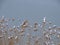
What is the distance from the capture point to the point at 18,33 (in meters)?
1.32

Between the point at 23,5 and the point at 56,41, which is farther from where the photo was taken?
the point at 23,5

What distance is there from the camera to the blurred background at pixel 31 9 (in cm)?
273

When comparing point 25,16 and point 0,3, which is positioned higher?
point 0,3

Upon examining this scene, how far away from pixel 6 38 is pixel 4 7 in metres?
1.75

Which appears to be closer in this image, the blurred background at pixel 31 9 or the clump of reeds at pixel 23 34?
the clump of reeds at pixel 23 34

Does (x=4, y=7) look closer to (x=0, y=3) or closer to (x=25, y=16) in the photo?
(x=0, y=3)

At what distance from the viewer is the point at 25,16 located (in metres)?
2.70

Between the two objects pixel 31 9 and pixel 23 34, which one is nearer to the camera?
pixel 23 34

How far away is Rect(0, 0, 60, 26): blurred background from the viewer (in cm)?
273

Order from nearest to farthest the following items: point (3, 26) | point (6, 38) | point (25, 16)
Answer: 1. point (6, 38)
2. point (3, 26)
3. point (25, 16)

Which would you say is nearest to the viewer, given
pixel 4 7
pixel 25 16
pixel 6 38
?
pixel 6 38

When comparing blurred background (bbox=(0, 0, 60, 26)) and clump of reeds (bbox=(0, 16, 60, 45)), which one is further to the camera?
blurred background (bbox=(0, 0, 60, 26))

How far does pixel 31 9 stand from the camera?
288cm

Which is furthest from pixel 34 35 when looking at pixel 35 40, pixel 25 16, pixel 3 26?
pixel 25 16
